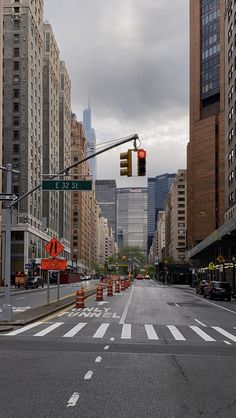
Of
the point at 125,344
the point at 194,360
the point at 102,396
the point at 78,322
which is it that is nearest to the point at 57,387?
the point at 102,396

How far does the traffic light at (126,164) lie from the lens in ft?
64.1

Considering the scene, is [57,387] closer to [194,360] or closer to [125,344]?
[194,360]

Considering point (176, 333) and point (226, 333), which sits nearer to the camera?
point (176, 333)

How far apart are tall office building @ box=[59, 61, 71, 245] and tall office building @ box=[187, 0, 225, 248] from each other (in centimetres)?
3145

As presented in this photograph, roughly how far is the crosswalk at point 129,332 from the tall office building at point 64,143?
11461 centimetres

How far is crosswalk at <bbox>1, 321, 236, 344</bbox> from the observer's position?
18078 mm

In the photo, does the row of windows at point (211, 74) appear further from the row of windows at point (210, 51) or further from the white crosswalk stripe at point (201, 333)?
the white crosswalk stripe at point (201, 333)

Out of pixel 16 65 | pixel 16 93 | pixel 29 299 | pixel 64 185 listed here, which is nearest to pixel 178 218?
pixel 16 93

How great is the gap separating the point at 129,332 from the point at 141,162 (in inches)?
233

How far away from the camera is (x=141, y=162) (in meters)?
19.7

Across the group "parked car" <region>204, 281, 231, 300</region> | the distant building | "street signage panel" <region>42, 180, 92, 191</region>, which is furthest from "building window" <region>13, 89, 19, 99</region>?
the distant building

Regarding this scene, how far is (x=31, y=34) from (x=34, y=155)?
906 inches

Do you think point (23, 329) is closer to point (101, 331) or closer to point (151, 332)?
point (101, 331)

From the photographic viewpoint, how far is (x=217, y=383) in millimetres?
10297
